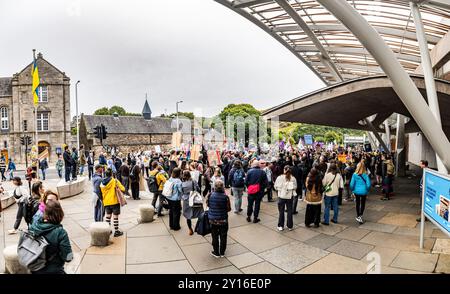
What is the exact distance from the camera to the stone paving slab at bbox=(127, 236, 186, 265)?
5.43m

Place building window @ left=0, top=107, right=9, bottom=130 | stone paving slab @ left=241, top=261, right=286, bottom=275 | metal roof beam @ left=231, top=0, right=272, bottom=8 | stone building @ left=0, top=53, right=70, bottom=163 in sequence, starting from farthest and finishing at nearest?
building window @ left=0, top=107, right=9, bottom=130
stone building @ left=0, top=53, right=70, bottom=163
metal roof beam @ left=231, top=0, right=272, bottom=8
stone paving slab @ left=241, top=261, right=286, bottom=275

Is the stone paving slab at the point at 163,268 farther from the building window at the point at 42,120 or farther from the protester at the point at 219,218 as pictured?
the building window at the point at 42,120

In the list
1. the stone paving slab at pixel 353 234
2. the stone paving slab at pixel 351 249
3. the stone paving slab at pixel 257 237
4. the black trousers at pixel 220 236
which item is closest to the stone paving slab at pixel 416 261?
the stone paving slab at pixel 351 249

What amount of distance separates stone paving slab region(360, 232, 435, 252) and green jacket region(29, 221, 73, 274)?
6.07 metres

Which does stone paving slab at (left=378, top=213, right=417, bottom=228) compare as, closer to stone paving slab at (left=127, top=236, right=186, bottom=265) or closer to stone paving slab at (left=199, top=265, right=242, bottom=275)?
stone paving slab at (left=199, top=265, right=242, bottom=275)

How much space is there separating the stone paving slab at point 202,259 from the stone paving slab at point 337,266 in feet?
5.02

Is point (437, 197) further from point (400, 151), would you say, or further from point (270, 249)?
point (400, 151)

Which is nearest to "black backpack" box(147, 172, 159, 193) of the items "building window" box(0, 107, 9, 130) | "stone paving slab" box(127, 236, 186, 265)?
"stone paving slab" box(127, 236, 186, 265)

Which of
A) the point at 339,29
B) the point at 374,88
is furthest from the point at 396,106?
the point at 339,29

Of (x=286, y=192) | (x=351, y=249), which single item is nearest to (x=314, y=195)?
(x=286, y=192)

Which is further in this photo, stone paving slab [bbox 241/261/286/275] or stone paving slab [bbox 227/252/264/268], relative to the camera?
stone paving slab [bbox 227/252/264/268]

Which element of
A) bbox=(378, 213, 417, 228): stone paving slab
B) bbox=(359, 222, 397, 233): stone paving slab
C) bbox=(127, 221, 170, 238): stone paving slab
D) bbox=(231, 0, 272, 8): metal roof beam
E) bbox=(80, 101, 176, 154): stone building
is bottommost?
→ bbox=(127, 221, 170, 238): stone paving slab

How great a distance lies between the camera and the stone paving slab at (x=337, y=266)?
4.92 meters

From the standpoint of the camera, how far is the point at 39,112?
4128 centimetres
